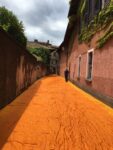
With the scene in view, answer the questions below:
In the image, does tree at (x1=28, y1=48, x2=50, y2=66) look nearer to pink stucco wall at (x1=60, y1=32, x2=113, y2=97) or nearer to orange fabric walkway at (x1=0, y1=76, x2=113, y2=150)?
pink stucco wall at (x1=60, y1=32, x2=113, y2=97)

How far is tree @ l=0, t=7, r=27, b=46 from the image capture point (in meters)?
32.8

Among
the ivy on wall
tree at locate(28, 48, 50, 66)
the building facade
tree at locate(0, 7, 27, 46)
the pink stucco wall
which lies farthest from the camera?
tree at locate(28, 48, 50, 66)

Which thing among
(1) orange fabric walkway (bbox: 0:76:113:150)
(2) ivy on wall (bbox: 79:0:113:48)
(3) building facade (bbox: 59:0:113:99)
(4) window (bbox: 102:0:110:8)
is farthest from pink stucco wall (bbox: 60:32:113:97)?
(1) orange fabric walkway (bbox: 0:76:113:150)

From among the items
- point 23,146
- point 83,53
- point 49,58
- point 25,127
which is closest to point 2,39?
point 25,127

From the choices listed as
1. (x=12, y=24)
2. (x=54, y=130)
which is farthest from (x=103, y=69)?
(x=12, y=24)

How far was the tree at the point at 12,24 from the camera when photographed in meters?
32.8

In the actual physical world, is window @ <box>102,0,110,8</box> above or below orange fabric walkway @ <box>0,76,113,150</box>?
above

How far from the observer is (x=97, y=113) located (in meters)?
7.87

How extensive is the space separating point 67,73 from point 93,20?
10911 millimetres

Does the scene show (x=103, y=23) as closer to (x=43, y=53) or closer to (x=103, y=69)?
(x=103, y=69)

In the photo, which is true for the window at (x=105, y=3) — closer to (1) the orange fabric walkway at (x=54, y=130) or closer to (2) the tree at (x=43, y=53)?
(1) the orange fabric walkway at (x=54, y=130)

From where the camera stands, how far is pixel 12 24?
109 ft

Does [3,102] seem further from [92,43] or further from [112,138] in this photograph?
[92,43]

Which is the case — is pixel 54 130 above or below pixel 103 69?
below
